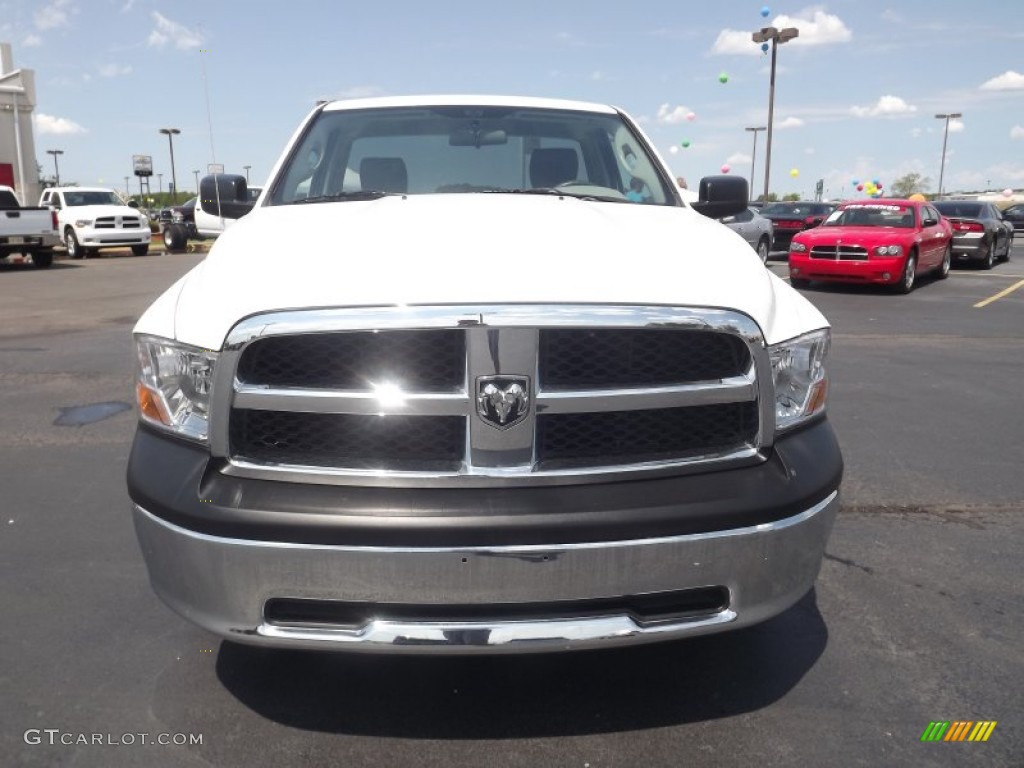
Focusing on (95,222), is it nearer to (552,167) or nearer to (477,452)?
(552,167)

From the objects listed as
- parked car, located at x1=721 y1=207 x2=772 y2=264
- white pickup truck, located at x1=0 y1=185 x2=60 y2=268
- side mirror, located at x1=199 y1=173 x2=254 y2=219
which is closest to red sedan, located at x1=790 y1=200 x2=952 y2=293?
parked car, located at x1=721 y1=207 x2=772 y2=264

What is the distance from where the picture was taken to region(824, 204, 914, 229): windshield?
15376 mm

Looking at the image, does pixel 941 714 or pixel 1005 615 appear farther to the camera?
pixel 1005 615

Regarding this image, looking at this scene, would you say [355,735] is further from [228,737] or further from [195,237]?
[195,237]

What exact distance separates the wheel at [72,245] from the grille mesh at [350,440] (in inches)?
978

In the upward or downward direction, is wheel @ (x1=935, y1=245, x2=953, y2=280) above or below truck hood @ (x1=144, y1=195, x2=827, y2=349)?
below

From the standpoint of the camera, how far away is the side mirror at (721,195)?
3.99 m

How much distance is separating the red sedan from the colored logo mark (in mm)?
12858

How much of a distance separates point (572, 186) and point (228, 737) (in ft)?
8.48

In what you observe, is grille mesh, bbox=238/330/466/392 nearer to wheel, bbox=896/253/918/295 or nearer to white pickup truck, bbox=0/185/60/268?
wheel, bbox=896/253/918/295

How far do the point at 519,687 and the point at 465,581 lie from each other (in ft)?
2.44

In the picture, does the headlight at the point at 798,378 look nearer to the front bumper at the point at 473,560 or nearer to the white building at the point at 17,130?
the front bumper at the point at 473,560

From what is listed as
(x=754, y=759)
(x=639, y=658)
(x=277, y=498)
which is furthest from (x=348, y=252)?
(x=754, y=759)

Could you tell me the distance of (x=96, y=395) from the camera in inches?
266
